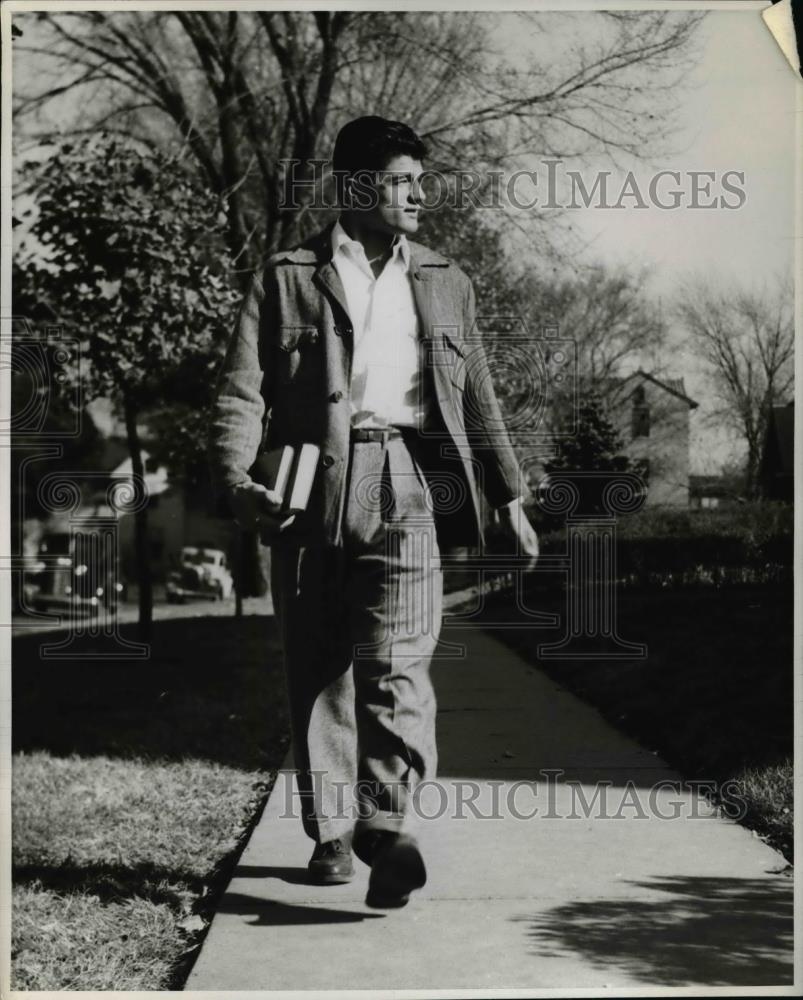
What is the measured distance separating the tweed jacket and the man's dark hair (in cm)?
18

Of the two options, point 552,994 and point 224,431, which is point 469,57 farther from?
point 552,994

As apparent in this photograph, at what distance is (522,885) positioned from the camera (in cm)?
320

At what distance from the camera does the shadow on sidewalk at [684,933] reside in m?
3.03

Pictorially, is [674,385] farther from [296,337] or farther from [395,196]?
[296,337]

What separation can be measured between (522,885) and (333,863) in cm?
46

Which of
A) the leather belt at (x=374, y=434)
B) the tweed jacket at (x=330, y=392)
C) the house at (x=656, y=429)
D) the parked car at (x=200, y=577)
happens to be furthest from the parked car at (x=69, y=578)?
the house at (x=656, y=429)

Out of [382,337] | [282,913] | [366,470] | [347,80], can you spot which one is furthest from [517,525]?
[347,80]

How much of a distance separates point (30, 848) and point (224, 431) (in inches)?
74.5

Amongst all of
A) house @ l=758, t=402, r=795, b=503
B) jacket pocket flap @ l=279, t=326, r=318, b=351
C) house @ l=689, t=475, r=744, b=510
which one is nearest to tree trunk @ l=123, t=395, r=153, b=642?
jacket pocket flap @ l=279, t=326, r=318, b=351

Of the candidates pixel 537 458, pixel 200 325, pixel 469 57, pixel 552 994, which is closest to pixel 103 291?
pixel 200 325

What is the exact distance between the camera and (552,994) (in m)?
3.05

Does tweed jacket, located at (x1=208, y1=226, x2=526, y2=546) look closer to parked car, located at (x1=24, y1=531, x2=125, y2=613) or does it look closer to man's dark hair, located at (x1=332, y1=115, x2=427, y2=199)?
man's dark hair, located at (x1=332, y1=115, x2=427, y2=199)

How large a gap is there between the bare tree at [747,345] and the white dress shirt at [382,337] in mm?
835

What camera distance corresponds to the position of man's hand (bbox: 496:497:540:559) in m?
3.21
